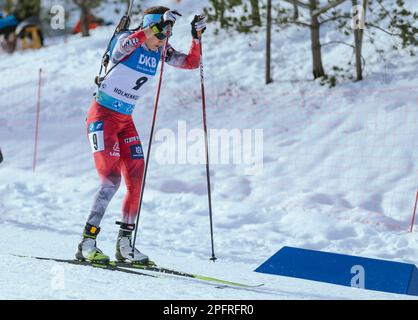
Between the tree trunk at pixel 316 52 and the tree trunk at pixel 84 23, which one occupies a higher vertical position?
the tree trunk at pixel 84 23

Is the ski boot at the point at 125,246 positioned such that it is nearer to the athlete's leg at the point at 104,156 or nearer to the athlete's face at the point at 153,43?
the athlete's leg at the point at 104,156

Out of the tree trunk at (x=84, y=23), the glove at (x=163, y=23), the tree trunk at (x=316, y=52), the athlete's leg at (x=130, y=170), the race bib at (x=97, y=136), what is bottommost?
the athlete's leg at (x=130, y=170)

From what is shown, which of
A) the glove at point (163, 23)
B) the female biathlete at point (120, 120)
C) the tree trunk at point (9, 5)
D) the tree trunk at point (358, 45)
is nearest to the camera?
Answer: the glove at point (163, 23)

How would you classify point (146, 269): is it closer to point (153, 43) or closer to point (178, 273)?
point (178, 273)

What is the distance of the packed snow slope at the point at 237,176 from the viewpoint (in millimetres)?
6312

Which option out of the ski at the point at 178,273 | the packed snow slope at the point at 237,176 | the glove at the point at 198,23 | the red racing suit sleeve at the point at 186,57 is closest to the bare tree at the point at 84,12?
the packed snow slope at the point at 237,176

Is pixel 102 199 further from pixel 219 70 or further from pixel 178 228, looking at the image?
pixel 219 70

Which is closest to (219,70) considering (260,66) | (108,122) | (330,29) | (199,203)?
(260,66)

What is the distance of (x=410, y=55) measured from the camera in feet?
47.6

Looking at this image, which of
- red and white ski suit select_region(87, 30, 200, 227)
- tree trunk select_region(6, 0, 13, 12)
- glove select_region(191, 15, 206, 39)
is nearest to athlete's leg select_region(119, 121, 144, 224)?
red and white ski suit select_region(87, 30, 200, 227)

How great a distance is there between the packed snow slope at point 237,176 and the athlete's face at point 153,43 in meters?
1.77

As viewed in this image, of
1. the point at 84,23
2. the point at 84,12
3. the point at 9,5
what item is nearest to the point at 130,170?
the point at 84,23

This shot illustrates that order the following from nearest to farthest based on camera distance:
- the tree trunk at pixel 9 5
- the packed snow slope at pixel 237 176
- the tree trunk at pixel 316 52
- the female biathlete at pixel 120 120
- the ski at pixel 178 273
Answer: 1. the ski at pixel 178 273
2. the female biathlete at pixel 120 120
3. the packed snow slope at pixel 237 176
4. the tree trunk at pixel 316 52
5. the tree trunk at pixel 9 5

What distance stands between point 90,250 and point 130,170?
70cm
